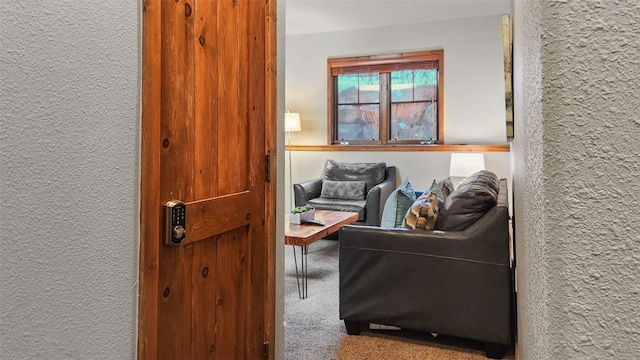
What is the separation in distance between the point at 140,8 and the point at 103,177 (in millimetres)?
427

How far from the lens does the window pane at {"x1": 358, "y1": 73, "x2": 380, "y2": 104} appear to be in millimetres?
5719

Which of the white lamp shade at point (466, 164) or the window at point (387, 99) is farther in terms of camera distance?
the window at point (387, 99)

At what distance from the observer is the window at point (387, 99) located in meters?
5.49

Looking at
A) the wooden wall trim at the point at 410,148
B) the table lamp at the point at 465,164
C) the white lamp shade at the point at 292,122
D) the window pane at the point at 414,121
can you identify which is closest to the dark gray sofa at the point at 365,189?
the wooden wall trim at the point at 410,148

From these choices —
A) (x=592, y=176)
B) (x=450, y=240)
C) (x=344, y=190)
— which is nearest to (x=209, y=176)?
(x=592, y=176)

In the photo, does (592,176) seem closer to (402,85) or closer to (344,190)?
(344,190)

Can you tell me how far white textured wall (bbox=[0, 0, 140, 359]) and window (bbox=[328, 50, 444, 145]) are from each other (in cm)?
484

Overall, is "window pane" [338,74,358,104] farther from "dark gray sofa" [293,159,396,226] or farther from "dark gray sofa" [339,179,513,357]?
"dark gray sofa" [339,179,513,357]

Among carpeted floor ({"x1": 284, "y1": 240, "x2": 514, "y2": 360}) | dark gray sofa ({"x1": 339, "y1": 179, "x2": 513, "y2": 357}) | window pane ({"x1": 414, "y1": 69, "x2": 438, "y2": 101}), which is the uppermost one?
window pane ({"x1": 414, "y1": 69, "x2": 438, "y2": 101})

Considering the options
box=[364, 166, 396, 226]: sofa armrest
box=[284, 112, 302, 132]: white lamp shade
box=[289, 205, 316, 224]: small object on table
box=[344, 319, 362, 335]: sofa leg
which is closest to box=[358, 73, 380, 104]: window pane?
box=[284, 112, 302, 132]: white lamp shade

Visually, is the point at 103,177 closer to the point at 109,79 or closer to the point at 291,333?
the point at 109,79

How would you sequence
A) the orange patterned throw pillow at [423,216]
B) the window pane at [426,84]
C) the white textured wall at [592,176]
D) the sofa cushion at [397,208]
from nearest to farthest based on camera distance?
the white textured wall at [592,176] → the orange patterned throw pillow at [423,216] → the sofa cushion at [397,208] → the window pane at [426,84]

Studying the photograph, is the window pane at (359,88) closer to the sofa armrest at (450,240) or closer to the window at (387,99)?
the window at (387,99)

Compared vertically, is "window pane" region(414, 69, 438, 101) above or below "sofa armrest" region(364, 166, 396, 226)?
above
